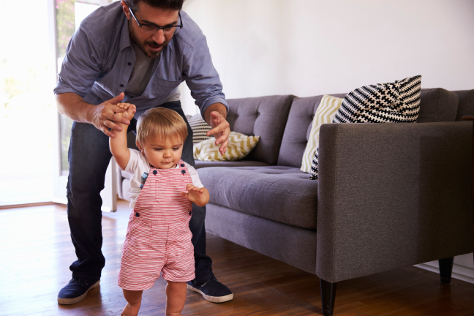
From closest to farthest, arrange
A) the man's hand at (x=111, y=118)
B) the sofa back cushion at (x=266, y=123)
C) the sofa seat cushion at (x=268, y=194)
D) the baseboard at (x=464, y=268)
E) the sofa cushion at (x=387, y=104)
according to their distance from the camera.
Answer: the man's hand at (x=111, y=118), the sofa seat cushion at (x=268, y=194), the sofa cushion at (x=387, y=104), the baseboard at (x=464, y=268), the sofa back cushion at (x=266, y=123)

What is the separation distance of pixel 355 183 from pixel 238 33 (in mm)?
2450

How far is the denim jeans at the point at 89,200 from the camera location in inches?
60.2

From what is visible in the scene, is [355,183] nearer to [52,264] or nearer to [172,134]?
[172,134]

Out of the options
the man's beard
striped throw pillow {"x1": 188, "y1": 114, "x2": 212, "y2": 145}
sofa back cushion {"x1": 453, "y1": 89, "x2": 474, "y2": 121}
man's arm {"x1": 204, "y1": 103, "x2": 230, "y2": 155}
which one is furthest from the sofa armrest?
striped throw pillow {"x1": 188, "y1": 114, "x2": 212, "y2": 145}

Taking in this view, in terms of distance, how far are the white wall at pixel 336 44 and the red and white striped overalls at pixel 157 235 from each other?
1502 millimetres

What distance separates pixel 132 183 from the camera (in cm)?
129

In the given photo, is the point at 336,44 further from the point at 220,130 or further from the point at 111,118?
the point at 111,118

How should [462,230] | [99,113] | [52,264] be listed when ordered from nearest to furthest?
[99,113]
[462,230]
[52,264]

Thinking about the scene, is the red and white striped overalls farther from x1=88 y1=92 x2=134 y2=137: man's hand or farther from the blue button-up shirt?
the blue button-up shirt

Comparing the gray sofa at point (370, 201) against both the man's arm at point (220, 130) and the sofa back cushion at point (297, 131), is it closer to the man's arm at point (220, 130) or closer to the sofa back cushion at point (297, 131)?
the man's arm at point (220, 130)

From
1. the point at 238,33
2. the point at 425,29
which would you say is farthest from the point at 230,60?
the point at 425,29

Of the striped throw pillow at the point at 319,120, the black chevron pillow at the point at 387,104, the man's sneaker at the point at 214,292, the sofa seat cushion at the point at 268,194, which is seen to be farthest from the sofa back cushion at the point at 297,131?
the man's sneaker at the point at 214,292

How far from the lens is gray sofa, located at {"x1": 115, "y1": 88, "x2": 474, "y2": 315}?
1374 millimetres

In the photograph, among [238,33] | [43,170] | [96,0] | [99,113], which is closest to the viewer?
[99,113]
